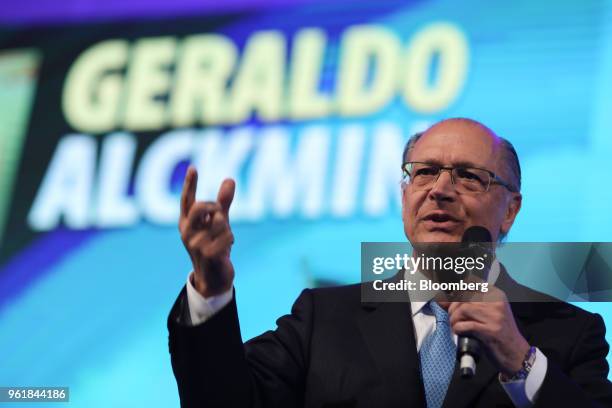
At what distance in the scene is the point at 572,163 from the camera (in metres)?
3.13

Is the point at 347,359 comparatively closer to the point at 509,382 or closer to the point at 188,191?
the point at 509,382

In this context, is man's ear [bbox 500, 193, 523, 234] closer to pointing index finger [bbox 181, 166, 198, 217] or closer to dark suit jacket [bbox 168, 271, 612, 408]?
dark suit jacket [bbox 168, 271, 612, 408]

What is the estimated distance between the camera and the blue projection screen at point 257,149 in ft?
10.5

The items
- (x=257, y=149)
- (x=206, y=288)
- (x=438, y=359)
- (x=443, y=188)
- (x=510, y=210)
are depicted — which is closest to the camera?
(x=206, y=288)

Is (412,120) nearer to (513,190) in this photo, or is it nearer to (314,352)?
(513,190)

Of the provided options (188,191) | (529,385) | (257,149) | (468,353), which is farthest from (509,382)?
(257,149)

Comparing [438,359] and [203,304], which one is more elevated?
→ [203,304]

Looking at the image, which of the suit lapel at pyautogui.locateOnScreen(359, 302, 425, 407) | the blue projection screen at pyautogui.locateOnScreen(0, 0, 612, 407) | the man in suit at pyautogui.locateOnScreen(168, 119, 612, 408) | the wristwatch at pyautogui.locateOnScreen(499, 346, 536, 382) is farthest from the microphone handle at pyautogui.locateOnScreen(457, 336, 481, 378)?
the blue projection screen at pyautogui.locateOnScreen(0, 0, 612, 407)

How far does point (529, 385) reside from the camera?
1.91 m

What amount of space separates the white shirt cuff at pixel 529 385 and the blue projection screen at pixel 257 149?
1.20 metres

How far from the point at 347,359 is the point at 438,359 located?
221mm

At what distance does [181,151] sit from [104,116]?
1.25 ft

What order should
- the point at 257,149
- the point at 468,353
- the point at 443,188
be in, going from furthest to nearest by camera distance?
1. the point at 257,149
2. the point at 443,188
3. the point at 468,353

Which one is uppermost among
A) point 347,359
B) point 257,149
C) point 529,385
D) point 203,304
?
point 257,149
